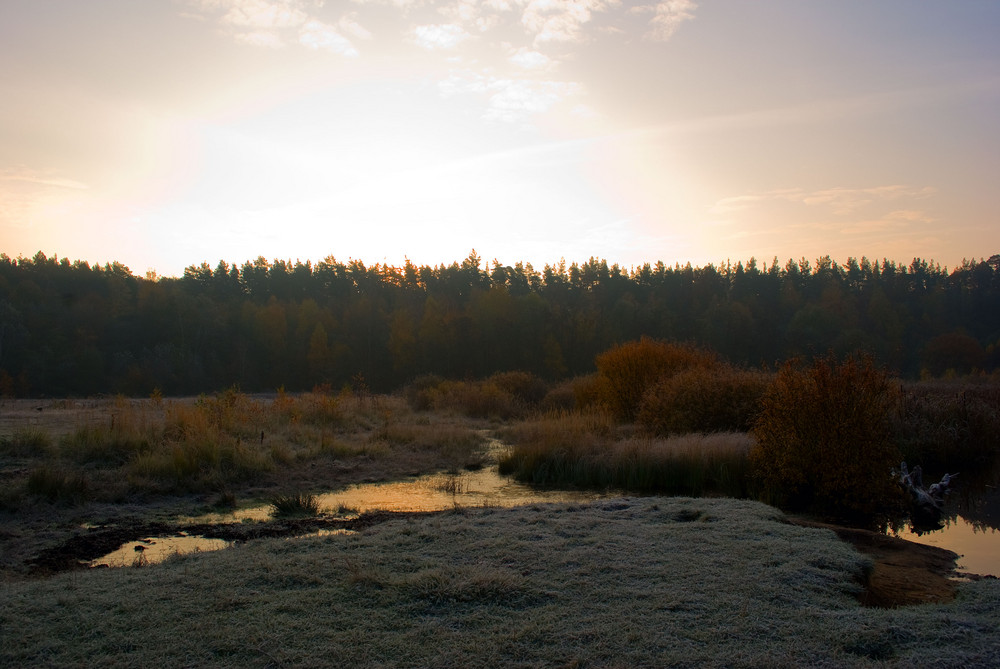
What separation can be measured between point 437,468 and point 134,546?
7586mm

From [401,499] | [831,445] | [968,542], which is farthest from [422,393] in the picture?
[968,542]

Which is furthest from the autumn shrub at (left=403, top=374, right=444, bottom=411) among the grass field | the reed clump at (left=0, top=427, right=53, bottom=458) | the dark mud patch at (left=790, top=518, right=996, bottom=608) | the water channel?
the dark mud patch at (left=790, top=518, right=996, bottom=608)

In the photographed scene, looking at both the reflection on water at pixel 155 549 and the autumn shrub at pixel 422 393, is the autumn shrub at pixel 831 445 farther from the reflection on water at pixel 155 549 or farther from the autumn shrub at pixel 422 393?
the autumn shrub at pixel 422 393

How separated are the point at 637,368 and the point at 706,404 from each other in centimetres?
534

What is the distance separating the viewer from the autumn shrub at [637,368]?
70.7 feet

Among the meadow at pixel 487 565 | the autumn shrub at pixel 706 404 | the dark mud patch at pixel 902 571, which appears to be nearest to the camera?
the meadow at pixel 487 565

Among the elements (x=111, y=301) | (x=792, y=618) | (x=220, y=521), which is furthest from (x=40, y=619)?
(x=111, y=301)

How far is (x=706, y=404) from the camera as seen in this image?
16.6 metres

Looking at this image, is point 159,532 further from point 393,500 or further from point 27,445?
point 27,445

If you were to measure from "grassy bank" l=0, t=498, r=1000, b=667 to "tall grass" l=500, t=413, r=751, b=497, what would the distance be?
19.2 feet

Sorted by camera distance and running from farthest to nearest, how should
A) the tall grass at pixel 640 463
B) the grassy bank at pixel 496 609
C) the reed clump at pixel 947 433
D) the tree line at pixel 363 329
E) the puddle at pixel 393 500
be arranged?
the tree line at pixel 363 329 → the reed clump at pixel 947 433 → the tall grass at pixel 640 463 → the puddle at pixel 393 500 → the grassy bank at pixel 496 609

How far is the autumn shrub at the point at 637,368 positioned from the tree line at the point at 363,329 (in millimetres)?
21499

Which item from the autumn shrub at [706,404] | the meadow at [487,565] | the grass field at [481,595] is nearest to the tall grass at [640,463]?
the meadow at [487,565]

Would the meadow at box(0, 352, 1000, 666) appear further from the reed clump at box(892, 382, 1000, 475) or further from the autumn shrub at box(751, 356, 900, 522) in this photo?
the reed clump at box(892, 382, 1000, 475)
